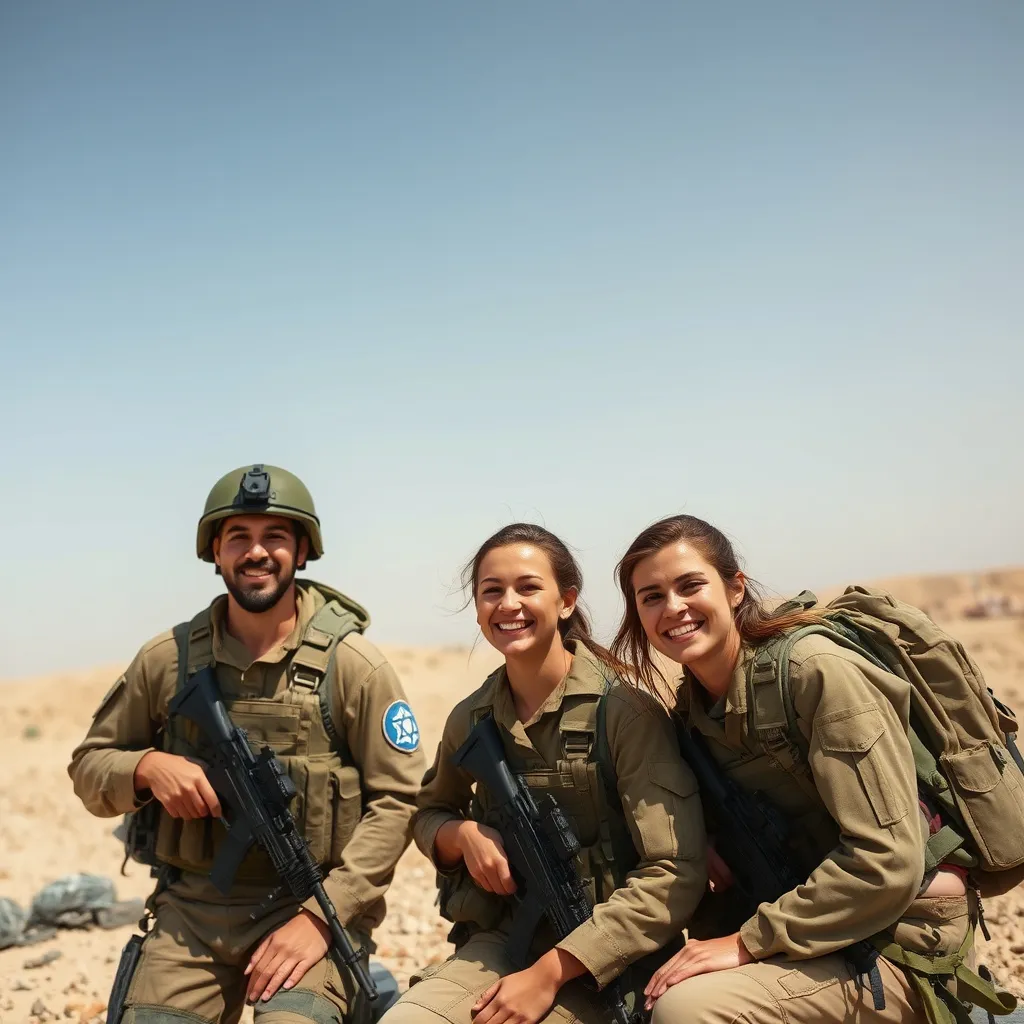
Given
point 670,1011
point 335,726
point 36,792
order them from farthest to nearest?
point 36,792 → point 335,726 → point 670,1011

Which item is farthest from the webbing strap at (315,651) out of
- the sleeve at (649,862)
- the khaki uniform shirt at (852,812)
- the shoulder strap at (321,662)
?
the khaki uniform shirt at (852,812)

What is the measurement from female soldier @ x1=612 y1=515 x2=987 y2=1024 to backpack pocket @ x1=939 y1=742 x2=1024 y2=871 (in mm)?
182

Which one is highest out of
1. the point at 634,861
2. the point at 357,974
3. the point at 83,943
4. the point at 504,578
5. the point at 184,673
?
the point at 504,578

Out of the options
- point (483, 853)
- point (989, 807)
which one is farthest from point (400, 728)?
point (989, 807)

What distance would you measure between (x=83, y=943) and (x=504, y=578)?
5562mm

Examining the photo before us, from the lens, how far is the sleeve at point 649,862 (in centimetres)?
366

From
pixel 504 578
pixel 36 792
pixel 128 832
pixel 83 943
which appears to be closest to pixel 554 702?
pixel 504 578

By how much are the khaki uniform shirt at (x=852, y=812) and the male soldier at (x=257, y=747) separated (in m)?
1.90

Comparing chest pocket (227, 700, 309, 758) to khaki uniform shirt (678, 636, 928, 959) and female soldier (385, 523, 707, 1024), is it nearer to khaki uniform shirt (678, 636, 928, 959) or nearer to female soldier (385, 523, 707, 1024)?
female soldier (385, 523, 707, 1024)

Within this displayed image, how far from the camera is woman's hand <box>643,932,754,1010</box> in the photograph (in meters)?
3.47

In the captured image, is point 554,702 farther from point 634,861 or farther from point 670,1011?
point 670,1011

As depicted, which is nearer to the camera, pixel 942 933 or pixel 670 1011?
pixel 670 1011

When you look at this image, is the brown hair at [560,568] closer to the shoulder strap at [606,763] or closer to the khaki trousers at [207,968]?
the shoulder strap at [606,763]

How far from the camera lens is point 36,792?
519 inches
